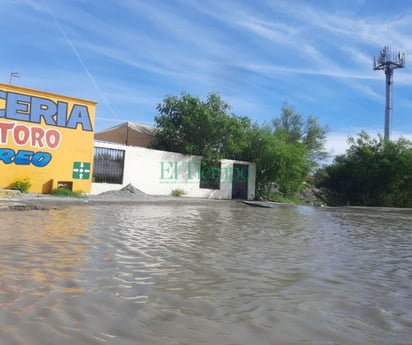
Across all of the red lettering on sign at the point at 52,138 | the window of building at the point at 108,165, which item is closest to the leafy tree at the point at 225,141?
the window of building at the point at 108,165

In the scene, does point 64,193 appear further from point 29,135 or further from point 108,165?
point 108,165

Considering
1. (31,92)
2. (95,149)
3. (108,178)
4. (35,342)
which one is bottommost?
(35,342)

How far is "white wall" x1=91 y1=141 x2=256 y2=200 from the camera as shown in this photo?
69.9 feet

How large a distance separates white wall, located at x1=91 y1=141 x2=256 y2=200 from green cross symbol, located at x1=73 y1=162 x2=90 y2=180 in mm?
675

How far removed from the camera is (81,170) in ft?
63.6

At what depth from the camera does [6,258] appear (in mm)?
5406

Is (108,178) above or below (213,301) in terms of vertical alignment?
above

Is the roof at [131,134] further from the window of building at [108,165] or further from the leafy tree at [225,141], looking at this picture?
the window of building at [108,165]

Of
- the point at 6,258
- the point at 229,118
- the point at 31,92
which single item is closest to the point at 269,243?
the point at 6,258

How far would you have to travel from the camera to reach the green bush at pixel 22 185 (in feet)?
56.4

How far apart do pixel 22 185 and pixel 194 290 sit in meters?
14.9

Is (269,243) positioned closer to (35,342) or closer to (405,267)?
(405,267)

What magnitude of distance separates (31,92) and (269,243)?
45.5 feet

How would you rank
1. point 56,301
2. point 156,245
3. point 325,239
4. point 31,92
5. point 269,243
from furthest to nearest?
1. point 31,92
2. point 325,239
3. point 269,243
4. point 156,245
5. point 56,301
